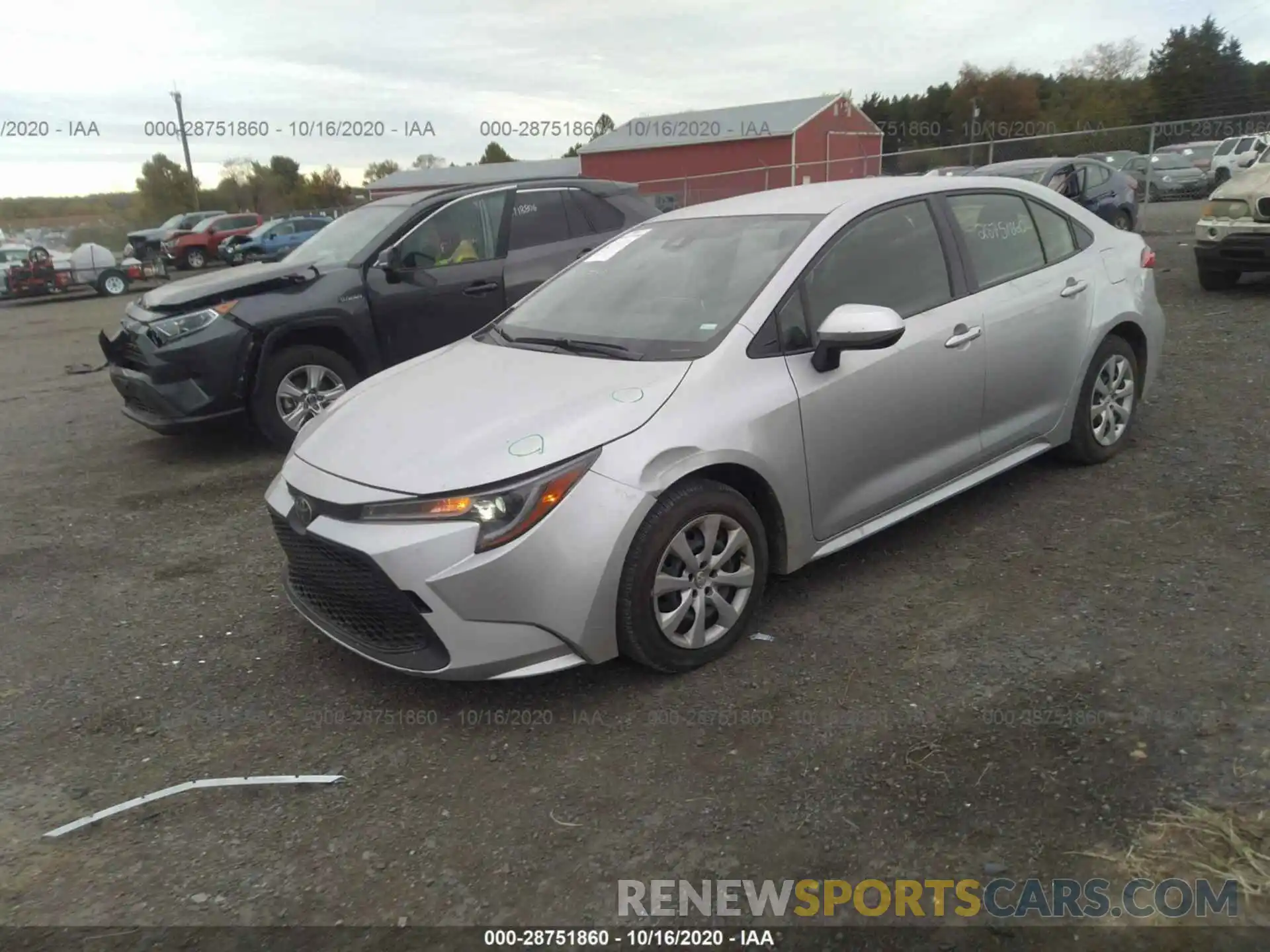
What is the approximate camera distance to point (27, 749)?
327 centimetres

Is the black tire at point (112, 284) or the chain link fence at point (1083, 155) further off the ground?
the chain link fence at point (1083, 155)

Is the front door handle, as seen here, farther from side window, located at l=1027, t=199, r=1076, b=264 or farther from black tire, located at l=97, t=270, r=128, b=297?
black tire, located at l=97, t=270, r=128, b=297

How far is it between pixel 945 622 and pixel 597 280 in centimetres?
220

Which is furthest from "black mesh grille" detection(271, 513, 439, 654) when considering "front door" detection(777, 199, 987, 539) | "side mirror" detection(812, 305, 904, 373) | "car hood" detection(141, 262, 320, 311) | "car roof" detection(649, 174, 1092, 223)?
"car hood" detection(141, 262, 320, 311)

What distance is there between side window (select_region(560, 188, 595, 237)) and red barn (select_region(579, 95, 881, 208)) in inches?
1286

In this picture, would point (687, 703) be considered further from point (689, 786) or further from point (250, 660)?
point (250, 660)

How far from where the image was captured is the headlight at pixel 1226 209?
29.5 feet

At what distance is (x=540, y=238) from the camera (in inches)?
286

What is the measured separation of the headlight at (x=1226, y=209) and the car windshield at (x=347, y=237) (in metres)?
7.88

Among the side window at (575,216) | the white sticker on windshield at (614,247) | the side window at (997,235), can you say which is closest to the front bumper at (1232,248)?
the side window at (997,235)

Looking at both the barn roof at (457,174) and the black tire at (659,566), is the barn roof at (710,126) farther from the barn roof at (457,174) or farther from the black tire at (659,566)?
the black tire at (659,566)

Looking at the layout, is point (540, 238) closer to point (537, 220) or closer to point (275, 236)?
point (537, 220)

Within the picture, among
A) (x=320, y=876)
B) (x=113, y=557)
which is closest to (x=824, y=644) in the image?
(x=320, y=876)

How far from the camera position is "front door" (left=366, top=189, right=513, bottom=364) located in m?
6.74
